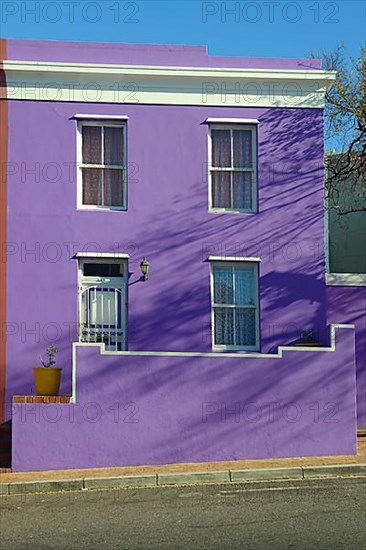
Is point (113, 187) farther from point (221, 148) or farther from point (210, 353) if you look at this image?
point (210, 353)

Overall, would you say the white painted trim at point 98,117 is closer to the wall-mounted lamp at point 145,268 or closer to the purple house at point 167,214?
the purple house at point 167,214

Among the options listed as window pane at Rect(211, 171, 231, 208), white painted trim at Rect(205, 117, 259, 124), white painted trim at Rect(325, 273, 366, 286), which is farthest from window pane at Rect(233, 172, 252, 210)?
white painted trim at Rect(325, 273, 366, 286)

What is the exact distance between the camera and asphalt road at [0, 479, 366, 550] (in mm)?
8656

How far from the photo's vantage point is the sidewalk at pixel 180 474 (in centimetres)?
1238

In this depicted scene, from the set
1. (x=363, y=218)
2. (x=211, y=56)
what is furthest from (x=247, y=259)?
(x=363, y=218)

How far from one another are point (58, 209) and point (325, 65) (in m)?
7.84

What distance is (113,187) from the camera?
53.0 feet

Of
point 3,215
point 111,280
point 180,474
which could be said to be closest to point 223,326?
point 111,280

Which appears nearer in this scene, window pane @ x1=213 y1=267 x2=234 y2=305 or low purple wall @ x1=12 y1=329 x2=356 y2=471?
low purple wall @ x1=12 y1=329 x2=356 y2=471

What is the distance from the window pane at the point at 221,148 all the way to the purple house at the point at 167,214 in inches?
1.1

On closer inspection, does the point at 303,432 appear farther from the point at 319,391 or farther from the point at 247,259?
the point at 247,259

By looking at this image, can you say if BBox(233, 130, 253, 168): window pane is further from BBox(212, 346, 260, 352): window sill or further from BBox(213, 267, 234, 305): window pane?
BBox(212, 346, 260, 352): window sill

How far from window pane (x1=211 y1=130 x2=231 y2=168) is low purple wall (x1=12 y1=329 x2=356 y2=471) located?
162 inches

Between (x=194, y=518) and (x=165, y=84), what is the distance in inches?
359
